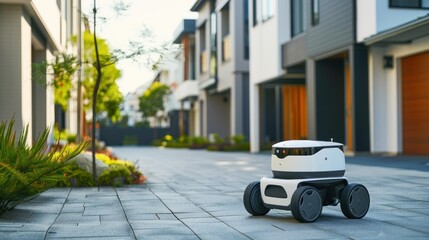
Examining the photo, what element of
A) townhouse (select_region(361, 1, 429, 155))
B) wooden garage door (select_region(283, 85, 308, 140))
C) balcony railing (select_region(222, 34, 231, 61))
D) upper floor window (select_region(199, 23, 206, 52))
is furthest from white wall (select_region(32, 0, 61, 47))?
upper floor window (select_region(199, 23, 206, 52))

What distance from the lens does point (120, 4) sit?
13055 millimetres

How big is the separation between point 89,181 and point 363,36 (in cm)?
1085

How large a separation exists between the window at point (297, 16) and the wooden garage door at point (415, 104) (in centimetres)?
593

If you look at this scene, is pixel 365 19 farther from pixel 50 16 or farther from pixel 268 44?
pixel 50 16

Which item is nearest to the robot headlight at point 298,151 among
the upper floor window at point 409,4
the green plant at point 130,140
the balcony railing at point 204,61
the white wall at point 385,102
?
the upper floor window at point 409,4

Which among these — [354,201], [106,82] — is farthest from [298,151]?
[106,82]

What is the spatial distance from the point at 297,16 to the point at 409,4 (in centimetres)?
666

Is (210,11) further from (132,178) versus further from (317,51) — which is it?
(132,178)

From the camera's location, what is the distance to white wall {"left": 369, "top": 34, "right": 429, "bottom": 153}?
2062cm

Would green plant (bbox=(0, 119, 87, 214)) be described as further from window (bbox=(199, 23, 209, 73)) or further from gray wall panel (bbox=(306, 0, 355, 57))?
window (bbox=(199, 23, 209, 73))

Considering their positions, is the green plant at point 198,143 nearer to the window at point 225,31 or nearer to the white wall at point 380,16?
the window at point 225,31

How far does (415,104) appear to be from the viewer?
2017cm

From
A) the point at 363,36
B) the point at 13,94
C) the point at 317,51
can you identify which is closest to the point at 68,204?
the point at 13,94

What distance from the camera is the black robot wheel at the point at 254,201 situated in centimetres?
773
